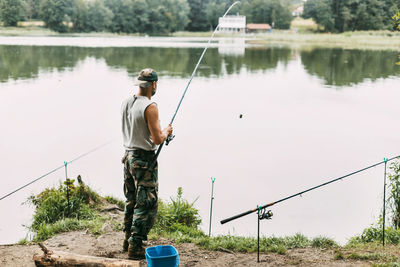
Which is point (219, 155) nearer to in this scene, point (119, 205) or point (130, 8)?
point (119, 205)

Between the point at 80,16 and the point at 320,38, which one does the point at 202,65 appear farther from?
the point at 80,16

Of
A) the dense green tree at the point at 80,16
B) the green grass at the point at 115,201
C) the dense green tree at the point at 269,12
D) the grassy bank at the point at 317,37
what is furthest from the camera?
the dense green tree at the point at 269,12

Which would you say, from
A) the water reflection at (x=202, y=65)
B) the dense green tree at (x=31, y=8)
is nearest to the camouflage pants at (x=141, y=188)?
the water reflection at (x=202, y=65)

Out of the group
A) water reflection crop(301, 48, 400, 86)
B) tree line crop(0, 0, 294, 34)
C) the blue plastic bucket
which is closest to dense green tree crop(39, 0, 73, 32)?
tree line crop(0, 0, 294, 34)

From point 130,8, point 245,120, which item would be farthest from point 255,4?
point 245,120

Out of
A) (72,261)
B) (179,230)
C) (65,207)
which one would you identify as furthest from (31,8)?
(72,261)

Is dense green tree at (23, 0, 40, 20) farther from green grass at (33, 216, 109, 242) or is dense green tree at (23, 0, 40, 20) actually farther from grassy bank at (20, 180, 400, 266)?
green grass at (33, 216, 109, 242)

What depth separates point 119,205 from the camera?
5730 millimetres

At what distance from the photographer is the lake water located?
6309 mm

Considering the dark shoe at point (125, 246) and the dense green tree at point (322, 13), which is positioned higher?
the dense green tree at point (322, 13)

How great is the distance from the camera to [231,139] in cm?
1051

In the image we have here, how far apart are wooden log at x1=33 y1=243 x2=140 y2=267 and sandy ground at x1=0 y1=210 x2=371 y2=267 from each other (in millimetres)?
125

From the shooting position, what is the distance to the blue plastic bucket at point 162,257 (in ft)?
9.72

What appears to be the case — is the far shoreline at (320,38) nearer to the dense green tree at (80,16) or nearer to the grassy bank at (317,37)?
the grassy bank at (317,37)
